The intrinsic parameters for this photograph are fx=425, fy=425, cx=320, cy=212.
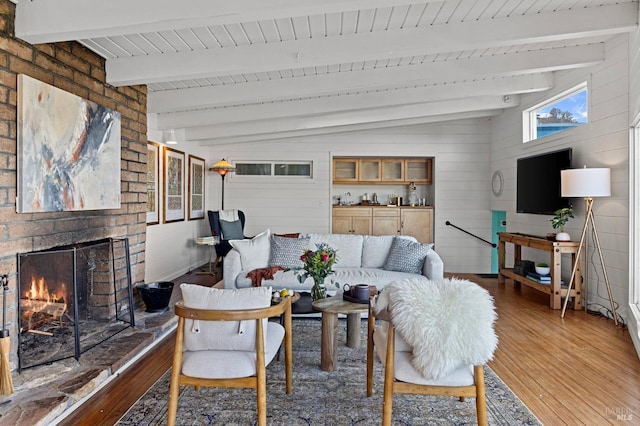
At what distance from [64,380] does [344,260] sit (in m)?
3.03

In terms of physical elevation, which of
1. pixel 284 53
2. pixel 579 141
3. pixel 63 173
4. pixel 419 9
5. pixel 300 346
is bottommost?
pixel 300 346

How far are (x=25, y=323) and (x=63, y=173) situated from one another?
1046 mm

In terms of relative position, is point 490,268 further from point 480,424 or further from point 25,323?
point 25,323

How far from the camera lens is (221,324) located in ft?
7.14

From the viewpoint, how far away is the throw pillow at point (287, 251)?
4.76 metres

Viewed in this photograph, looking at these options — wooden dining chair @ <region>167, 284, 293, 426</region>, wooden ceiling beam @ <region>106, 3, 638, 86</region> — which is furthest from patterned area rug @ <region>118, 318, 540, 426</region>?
wooden ceiling beam @ <region>106, 3, 638, 86</region>

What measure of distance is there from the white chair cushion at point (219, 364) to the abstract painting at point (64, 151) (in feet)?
4.96

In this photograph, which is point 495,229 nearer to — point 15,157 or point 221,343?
point 221,343

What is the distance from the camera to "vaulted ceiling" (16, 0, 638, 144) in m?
2.56

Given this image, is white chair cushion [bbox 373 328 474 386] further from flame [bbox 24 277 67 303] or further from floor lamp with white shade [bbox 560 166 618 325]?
floor lamp with white shade [bbox 560 166 618 325]

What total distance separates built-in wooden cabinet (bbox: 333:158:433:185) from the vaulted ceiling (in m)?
1.82

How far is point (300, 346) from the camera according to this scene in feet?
11.6

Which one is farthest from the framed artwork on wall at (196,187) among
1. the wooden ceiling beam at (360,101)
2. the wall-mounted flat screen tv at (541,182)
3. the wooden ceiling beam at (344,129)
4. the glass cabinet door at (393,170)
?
the wall-mounted flat screen tv at (541,182)

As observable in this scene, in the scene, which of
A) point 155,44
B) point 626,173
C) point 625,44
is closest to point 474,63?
point 625,44
